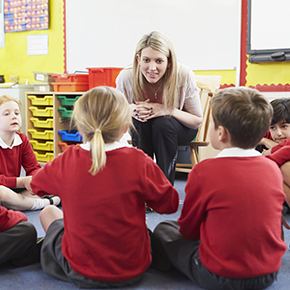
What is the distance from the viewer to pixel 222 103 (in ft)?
3.31

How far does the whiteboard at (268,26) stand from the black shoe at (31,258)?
217 centimetres

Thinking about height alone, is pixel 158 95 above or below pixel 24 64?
below

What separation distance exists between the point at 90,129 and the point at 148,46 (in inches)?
32.8

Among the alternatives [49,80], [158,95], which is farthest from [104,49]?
[158,95]

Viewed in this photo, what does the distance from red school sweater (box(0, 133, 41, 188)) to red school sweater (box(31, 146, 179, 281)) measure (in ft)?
2.75

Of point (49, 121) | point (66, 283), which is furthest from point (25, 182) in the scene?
point (49, 121)

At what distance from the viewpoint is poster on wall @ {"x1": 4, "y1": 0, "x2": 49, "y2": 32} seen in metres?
3.67

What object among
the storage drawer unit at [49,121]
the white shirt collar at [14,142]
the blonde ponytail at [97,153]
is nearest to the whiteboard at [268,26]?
the storage drawer unit at [49,121]

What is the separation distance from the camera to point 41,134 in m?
3.26

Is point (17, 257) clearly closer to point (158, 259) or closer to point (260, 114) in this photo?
point (158, 259)

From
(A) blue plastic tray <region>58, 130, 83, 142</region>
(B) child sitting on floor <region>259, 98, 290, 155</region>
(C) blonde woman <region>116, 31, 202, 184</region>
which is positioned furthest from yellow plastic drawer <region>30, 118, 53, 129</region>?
(B) child sitting on floor <region>259, 98, 290, 155</region>

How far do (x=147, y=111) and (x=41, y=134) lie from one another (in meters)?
1.75

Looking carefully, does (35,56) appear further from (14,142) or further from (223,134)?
(223,134)

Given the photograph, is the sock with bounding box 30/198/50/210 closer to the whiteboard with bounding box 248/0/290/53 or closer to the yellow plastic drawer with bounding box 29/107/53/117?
the yellow plastic drawer with bounding box 29/107/53/117
